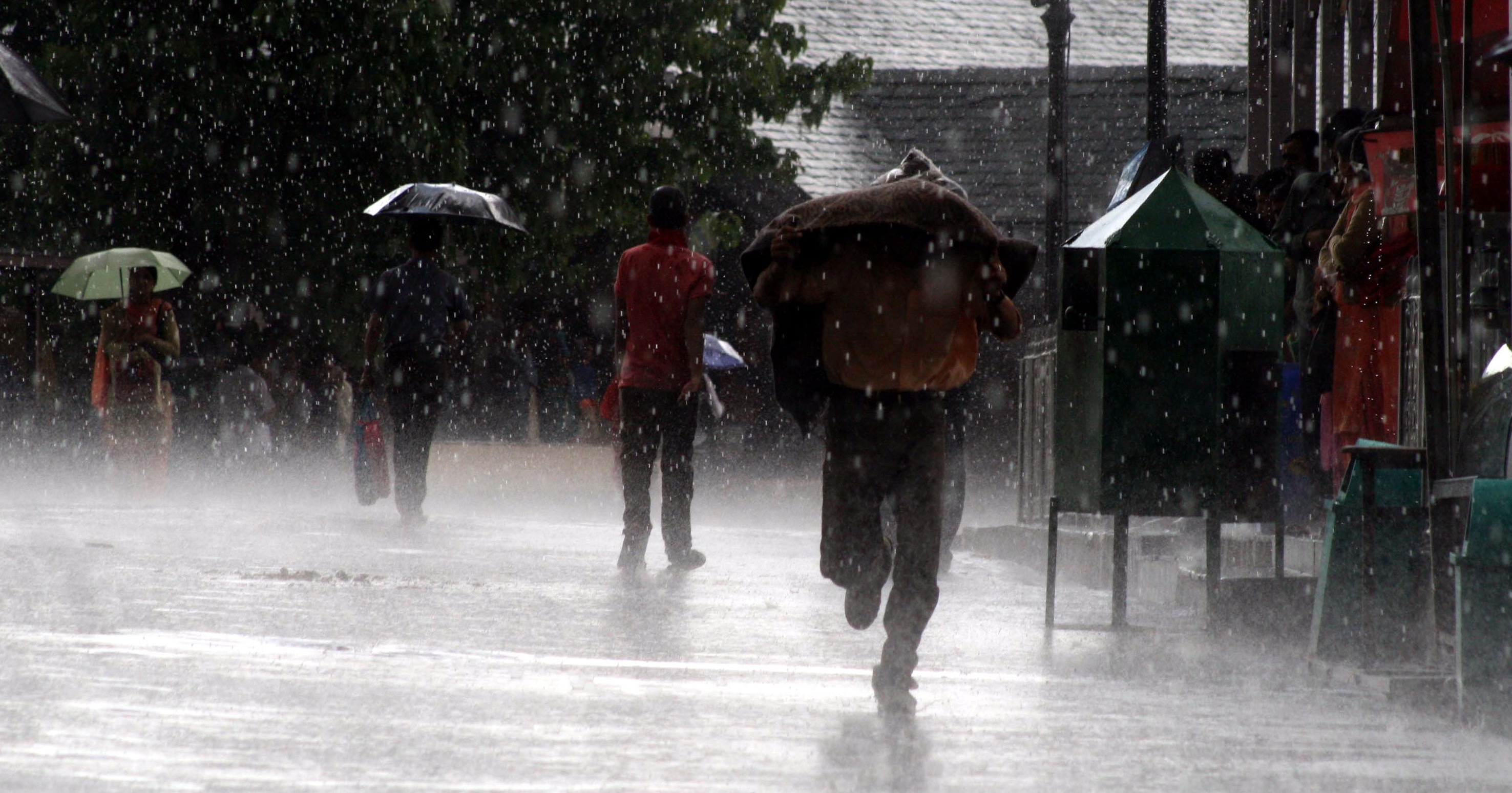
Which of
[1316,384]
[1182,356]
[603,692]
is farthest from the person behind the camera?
[1316,384]

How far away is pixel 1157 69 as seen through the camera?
12953mm

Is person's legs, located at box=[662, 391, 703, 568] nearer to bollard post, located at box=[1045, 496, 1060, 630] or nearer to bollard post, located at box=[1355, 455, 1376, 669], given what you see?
bollard post, located at box=[1045, 496, 1060, 630]

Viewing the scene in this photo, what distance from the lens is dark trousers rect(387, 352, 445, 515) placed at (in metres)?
12.5

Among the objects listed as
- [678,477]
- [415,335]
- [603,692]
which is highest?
[415,335]

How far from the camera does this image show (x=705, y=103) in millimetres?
22703

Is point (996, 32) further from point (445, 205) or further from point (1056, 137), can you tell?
point (445, 205)

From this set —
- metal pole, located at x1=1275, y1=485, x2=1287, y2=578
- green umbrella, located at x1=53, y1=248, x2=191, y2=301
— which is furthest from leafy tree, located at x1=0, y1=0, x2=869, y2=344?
metal pole, located at x1=1275, y1=485, x2=1287, y2=578

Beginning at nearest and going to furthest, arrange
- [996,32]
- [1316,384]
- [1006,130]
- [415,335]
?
[1316,384]
[415,335]
[1006,130]
[996,32]

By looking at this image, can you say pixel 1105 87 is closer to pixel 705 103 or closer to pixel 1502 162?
pixel 705 103

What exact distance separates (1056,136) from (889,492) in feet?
28.3

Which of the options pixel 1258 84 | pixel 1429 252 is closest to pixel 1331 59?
pixel 1258 84

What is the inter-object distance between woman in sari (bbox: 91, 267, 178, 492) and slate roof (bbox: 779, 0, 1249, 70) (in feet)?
57.0

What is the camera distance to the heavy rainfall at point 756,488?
5.62 metres

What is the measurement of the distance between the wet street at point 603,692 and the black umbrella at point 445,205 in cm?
446
